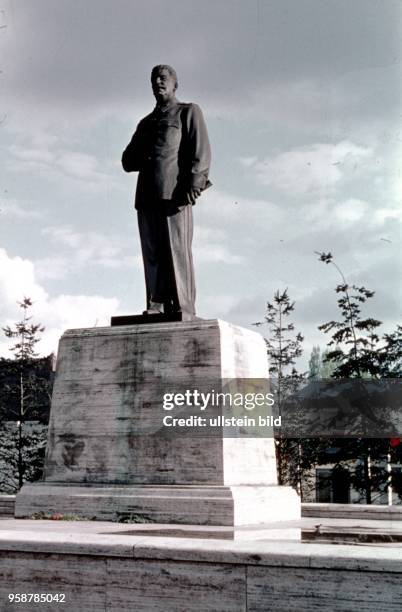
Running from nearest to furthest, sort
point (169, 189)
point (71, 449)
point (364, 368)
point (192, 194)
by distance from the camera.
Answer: point (71, 449) < point (192, 194) < point (169, 189) < point (364, 368)

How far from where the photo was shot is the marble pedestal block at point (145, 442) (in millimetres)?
8375

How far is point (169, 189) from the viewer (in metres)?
9.85

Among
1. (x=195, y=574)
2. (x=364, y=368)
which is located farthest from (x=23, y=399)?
(x=195, y=574)

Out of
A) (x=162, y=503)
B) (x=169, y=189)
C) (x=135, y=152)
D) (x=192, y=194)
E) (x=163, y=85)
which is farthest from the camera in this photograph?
(x=135, y=152)

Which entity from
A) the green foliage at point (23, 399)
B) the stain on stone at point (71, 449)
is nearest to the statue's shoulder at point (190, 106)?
the stain on stone at point (71, 449)

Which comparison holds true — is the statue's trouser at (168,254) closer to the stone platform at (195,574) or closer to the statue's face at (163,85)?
the statue's face at (163,85)

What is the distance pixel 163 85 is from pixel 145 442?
4.68m

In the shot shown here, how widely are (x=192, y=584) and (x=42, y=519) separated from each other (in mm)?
4010

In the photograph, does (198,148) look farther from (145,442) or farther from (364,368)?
(364,368)

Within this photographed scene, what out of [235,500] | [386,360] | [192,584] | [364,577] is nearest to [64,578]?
[192,584]

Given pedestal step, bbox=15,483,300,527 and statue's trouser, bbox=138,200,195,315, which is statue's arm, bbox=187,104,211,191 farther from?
pedestal step, bbox=15,483,300,527

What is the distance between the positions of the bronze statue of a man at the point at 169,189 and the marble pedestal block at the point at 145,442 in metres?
0.72

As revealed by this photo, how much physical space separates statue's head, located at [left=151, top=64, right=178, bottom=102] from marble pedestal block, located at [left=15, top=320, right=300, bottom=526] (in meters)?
3.15

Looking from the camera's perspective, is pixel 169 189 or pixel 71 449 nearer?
pixel 71 449
